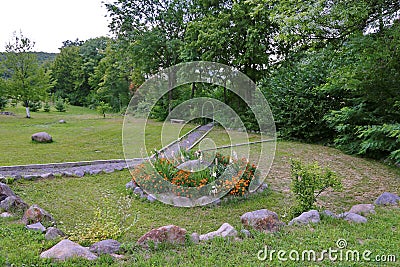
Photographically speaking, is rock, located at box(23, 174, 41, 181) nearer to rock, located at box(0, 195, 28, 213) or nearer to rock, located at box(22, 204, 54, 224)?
rock, located at box(0, 195, 28, 213)

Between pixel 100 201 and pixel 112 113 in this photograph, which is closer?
pixel 100 201

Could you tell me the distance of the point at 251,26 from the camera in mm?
12680

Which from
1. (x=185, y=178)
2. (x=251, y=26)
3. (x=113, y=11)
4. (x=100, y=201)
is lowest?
(x=100, y=201)

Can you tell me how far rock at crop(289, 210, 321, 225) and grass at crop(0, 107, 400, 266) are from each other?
0.32 feet

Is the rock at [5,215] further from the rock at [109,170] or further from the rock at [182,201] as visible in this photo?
the rock at [109,170]

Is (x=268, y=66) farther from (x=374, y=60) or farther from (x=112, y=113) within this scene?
(x=112, y=113)

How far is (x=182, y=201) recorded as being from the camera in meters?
4.66

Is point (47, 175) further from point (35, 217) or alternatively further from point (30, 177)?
point (35, 217)

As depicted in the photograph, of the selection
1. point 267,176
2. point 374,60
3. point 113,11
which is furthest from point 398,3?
point 113,11

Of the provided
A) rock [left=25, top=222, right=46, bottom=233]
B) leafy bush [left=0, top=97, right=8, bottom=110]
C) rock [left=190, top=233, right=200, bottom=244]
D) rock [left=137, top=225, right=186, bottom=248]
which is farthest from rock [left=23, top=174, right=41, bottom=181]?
leafy bush [left=0, top=97, right=8, bottom=110]

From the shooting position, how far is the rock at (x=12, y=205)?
12.6ft

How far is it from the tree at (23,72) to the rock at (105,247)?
16.7 m

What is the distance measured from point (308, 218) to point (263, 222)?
0.61m

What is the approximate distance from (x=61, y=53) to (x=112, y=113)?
1551 cm
